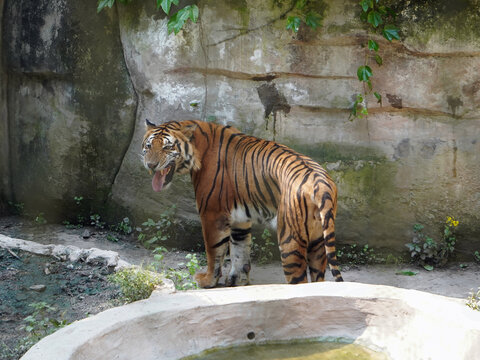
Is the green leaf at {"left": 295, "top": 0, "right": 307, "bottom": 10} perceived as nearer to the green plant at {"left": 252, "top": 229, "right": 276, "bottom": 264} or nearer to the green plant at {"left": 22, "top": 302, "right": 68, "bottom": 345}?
the green plant at {"left": 252, "top": 229, "right": 276, "bottom": 264}

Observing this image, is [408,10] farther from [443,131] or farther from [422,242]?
[422,242]

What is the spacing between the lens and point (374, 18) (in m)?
6.03

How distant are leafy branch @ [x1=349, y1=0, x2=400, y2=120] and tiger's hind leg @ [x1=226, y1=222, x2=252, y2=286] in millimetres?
1514

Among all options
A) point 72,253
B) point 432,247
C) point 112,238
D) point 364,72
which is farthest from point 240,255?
point 364,72

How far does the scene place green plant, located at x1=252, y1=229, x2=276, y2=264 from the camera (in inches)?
261

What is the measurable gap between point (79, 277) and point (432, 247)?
3.23 metres

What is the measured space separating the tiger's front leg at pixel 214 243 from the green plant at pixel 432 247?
1843 mm

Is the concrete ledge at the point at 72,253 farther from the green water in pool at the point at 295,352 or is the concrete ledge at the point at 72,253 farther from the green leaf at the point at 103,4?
the green leaf at the point at 103,4

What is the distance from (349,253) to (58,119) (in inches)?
135

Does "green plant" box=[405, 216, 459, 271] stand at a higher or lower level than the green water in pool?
lower

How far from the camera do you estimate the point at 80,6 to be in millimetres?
7180

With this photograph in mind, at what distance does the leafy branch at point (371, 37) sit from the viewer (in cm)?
604

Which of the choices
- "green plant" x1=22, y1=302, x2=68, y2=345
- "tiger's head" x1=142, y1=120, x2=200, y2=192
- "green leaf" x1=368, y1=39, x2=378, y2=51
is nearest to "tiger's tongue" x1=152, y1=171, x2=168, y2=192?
"tiger's head" x1=142, y1=120, x2=200, y2=192

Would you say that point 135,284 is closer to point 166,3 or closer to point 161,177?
point 161,177
